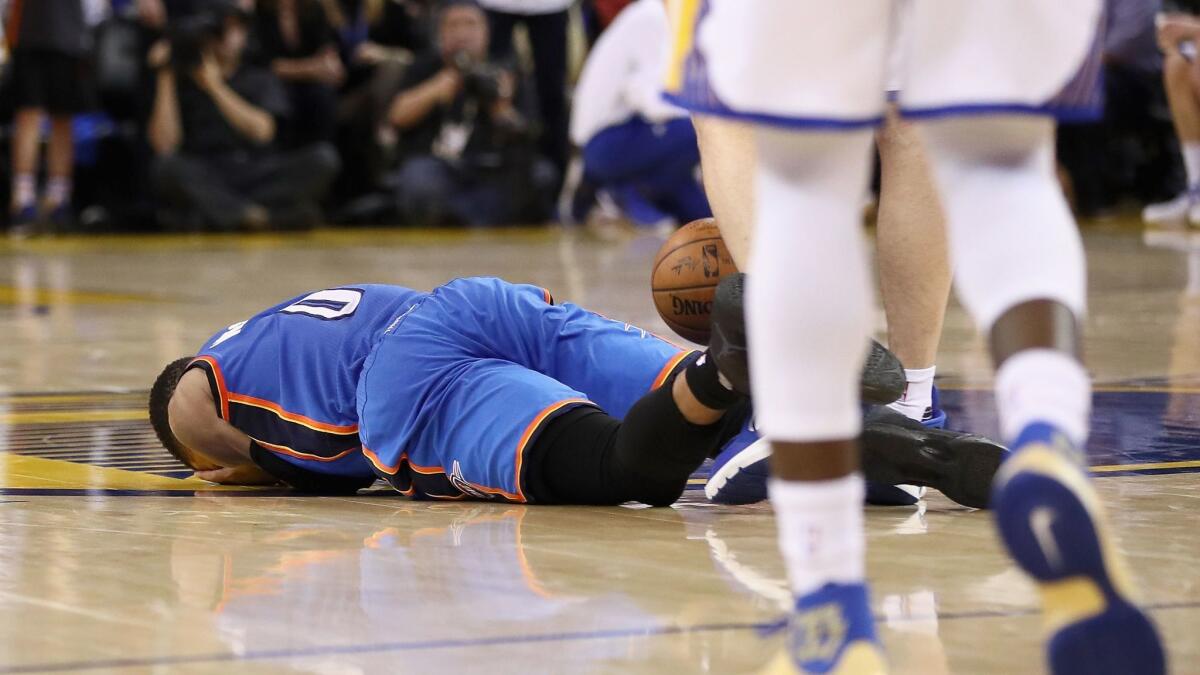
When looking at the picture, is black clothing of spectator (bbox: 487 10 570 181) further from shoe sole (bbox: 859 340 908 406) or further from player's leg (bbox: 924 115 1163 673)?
player's leg (bbox: 924 115 1163 673)

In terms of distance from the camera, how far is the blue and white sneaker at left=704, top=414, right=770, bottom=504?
2738 millimetres

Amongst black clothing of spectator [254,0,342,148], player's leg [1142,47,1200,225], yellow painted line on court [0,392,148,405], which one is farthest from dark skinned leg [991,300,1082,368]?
black clothing of spectator [254,0,342,148]

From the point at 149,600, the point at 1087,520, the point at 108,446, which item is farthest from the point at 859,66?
the point at 108,446

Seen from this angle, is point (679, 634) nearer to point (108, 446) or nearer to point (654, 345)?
point (654, 345)

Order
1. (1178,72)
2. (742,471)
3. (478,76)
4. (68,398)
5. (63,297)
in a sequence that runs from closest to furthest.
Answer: (742,471) < (68,398) < (63,297) < (1178,72) < (478,76)

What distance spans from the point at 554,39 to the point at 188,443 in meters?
9.04

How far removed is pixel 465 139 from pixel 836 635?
410 inches

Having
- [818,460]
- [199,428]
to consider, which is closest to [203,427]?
[199,428]

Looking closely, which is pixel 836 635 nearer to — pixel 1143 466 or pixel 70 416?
pixel 1143 466

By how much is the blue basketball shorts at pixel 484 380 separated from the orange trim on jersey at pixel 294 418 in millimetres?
86

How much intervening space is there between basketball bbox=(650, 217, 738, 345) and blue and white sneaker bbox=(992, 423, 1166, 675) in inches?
59.0

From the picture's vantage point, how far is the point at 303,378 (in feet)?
9.83

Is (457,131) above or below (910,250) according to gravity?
below

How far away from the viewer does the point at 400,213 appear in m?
12.3
